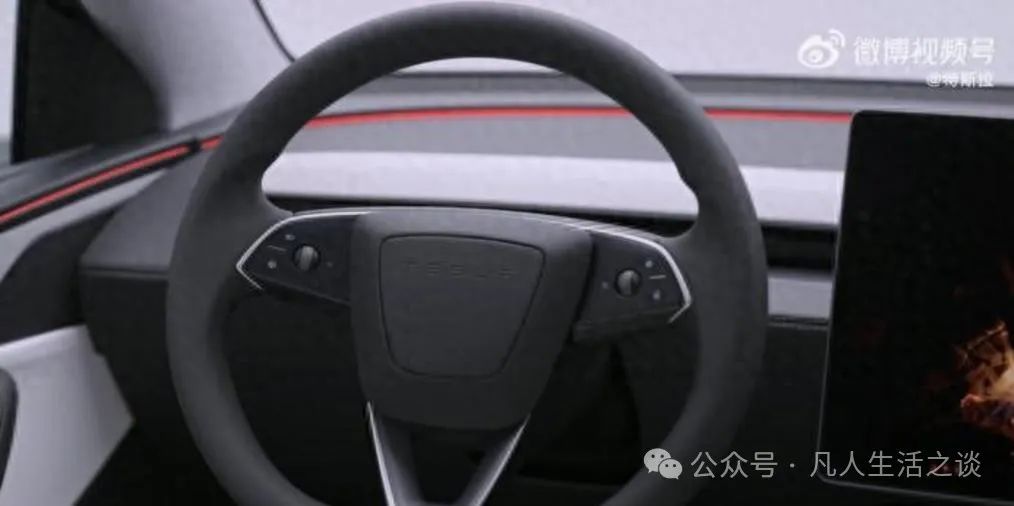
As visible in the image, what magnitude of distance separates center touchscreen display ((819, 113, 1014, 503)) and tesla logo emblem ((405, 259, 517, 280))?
348mm

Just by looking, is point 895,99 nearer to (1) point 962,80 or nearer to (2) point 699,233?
(1) point 962,80

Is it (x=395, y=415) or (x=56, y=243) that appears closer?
(x=395, y=415)

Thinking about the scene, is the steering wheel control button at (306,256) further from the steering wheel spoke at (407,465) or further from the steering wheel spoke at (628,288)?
the steering wheel spoke at (628,288)

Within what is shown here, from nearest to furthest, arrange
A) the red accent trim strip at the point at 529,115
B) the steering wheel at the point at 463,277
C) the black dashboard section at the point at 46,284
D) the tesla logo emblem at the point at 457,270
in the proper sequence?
the steering wheel at the point at 463,277, the tesla logo emblem at the point at 457,270, the black dashboard section at the point at 46,284, the red accent trim strip at the point at 529,115

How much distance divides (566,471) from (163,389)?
60cm

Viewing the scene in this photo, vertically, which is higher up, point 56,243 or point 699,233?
point 699,233

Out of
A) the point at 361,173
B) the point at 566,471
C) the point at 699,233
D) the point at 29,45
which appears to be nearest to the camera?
the point at 699,233

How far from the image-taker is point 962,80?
2.03 m

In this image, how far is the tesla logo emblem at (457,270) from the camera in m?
1.46

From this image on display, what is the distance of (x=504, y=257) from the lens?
147 cm

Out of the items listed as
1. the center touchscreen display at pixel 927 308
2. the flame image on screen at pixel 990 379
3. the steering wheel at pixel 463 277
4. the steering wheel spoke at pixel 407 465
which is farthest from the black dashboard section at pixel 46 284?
the flame image on screen at pixel 990 379

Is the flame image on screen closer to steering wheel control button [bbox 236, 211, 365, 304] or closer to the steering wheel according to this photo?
the steering wheel

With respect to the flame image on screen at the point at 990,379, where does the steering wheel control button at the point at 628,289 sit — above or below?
above

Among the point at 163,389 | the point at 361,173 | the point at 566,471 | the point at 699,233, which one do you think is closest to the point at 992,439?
the point at 699,233
